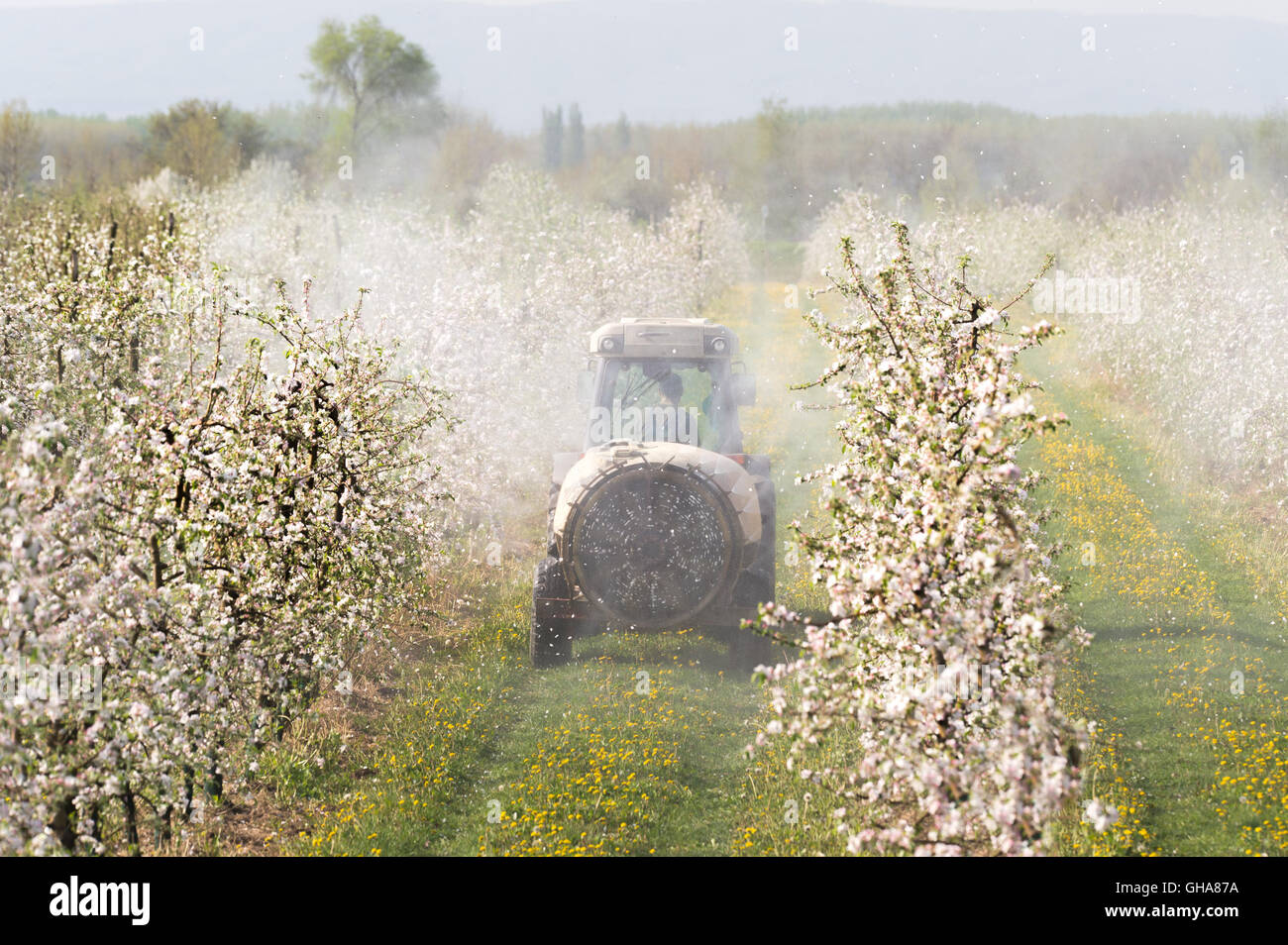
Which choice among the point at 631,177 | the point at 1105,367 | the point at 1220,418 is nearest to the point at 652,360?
the point at 1220,418

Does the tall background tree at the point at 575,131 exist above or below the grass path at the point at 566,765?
above

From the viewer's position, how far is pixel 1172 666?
12.6 meters

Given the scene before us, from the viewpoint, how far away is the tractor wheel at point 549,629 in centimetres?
1191

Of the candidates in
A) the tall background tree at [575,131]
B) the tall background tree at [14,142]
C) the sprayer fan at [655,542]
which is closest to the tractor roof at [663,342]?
the sprayer fan at [655,542]

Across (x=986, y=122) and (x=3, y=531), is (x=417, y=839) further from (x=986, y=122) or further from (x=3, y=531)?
(x=986, y=122)

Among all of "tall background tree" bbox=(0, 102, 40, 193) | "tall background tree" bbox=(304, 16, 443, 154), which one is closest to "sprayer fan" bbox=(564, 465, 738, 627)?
"tall background tree" bbox=(0, 102, 40, 193)

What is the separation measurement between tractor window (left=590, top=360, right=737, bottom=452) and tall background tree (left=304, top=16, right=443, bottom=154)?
8306 cm

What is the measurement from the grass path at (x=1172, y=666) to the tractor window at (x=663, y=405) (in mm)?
4085

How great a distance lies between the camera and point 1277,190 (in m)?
50.8

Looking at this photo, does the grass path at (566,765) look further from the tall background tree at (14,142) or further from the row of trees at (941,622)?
the tall background tree at (14,142)

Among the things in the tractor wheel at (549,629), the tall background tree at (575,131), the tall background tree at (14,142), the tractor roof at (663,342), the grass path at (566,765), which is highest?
the tall background tree at (575,131)

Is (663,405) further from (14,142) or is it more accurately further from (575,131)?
(575,131)

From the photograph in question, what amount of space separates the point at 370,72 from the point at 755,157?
34.7m

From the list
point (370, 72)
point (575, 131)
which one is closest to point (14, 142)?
point (370, 72)
